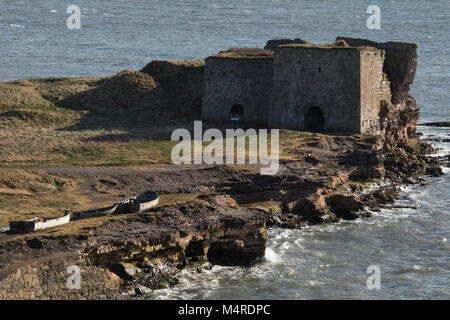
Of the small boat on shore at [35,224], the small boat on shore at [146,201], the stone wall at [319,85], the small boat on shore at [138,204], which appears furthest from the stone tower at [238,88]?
the small boat on shore at [35,224]

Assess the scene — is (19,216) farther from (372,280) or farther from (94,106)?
(94,106)

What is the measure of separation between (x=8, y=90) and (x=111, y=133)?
1048 cm

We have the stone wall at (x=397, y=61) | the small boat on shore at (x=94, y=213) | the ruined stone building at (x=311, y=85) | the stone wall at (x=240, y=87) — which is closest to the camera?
the small boat on shore at (x=94, y=213)

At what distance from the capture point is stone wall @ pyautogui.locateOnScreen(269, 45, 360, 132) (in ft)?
169

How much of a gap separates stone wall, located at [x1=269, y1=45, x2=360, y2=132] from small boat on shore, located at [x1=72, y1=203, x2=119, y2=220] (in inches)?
794

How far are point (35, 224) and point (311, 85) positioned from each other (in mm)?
24260

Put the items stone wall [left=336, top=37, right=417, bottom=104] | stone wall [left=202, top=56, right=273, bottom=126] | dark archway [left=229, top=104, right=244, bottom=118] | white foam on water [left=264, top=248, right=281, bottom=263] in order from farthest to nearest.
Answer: stone wall [left=336, top=37, right=417, bottom=104] → dark archway [left=229, top=104, right=244, bottom=118] → stone wall [left=202, top=56, right=273, bottom=126] → white foam on water [left=264, top=248, right=281, bottom=263]

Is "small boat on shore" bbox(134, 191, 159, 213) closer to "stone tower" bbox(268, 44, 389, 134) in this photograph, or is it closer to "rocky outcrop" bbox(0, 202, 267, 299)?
"rocky outcrop" bbox(0, 202, 267, 299)

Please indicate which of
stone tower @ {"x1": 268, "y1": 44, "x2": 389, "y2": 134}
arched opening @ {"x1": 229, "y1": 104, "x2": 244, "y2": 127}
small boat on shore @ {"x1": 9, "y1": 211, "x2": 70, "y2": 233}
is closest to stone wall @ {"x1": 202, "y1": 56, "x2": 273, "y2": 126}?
arched opening @ {"x1": 229, "y1": 104, "x2": 244, "y2": 127}

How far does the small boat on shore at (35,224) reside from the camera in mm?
31938

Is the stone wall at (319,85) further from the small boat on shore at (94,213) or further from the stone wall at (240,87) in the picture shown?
the small boat on shore at (94,213)

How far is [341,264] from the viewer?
122 feet

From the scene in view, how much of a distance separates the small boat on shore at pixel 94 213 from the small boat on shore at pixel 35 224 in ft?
3.55
